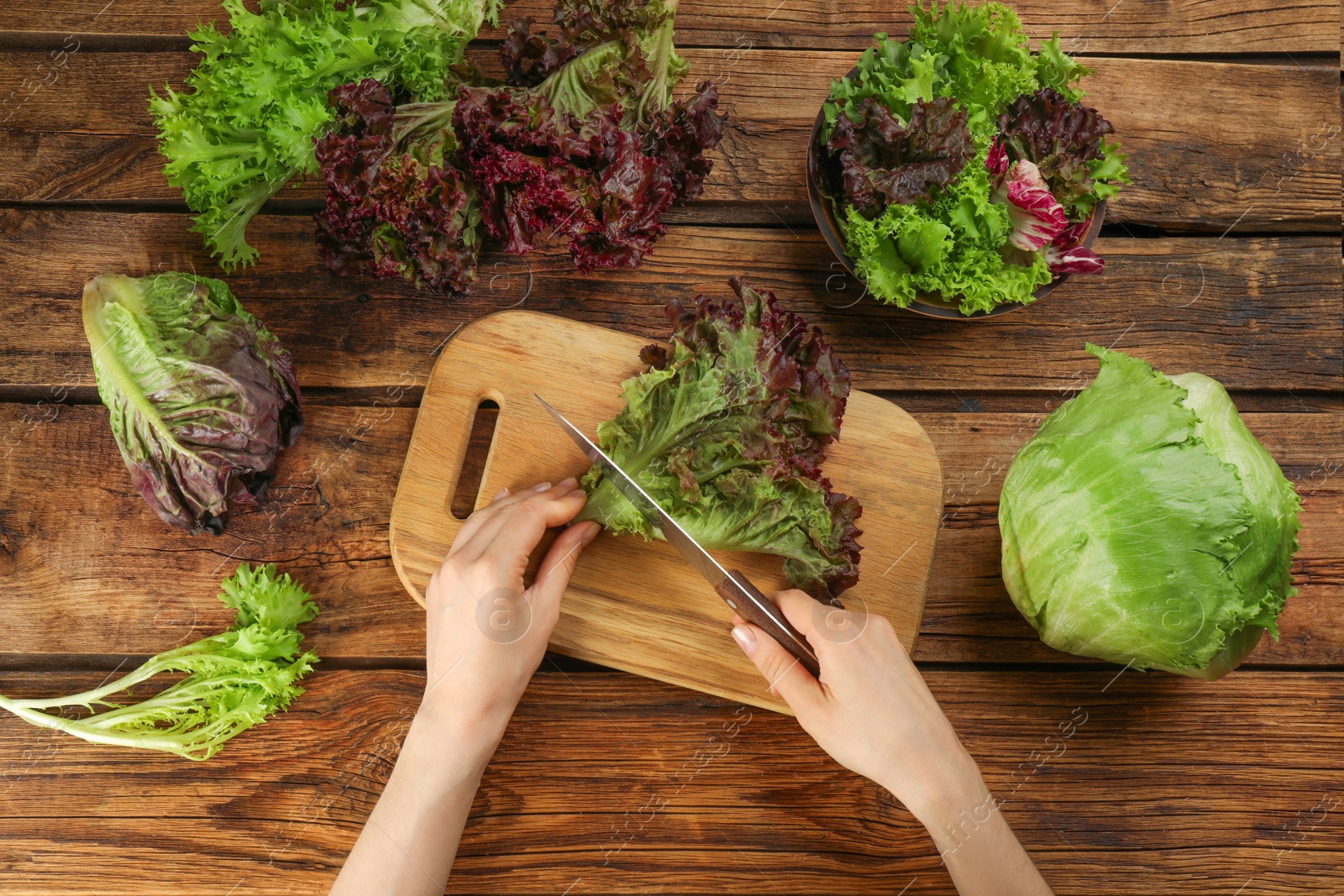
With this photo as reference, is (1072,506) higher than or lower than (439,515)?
higher

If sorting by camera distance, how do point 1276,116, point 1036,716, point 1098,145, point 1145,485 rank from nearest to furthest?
point 1145,485 → point 1098,145 → point 1036,716 → point 1276,116

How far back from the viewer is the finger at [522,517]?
7.33 feet

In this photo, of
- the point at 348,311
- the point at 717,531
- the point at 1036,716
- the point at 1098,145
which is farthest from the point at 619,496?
the point at 1098,145

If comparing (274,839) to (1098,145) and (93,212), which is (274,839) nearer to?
(93,212)

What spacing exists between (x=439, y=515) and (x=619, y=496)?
0.59 metres

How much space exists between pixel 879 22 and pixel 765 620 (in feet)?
7.08

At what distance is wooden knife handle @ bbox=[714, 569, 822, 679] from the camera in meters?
2.14

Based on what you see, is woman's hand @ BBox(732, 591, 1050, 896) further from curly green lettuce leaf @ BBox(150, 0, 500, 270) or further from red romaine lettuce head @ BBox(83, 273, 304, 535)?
curly green lettuce leaf @ BBox(150, 0, 500, 270)

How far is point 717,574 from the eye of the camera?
2.19m

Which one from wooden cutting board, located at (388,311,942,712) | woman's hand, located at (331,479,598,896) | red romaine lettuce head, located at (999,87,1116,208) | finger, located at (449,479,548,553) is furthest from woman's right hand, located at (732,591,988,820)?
red romaine lettuce head, located at (999,87,1116,208)

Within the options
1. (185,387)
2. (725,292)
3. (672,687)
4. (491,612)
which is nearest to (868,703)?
(672,687)

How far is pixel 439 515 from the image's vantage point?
2521 mm

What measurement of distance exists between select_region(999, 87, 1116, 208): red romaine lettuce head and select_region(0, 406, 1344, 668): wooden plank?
2.87ft

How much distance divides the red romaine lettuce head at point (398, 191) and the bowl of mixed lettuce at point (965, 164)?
43.8 inches
